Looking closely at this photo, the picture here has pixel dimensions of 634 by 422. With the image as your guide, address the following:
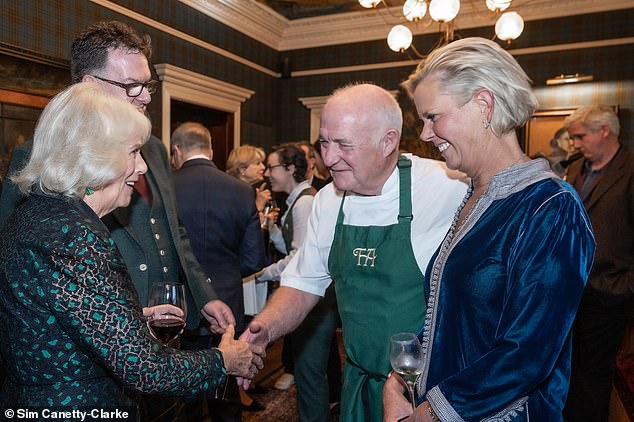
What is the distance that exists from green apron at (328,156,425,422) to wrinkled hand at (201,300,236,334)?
0.53 metres

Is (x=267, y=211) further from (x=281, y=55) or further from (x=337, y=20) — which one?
(x=281, y=55)

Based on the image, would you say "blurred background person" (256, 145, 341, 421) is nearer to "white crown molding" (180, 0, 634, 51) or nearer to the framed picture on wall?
"white crown molding" (180, 0, 634, 51)

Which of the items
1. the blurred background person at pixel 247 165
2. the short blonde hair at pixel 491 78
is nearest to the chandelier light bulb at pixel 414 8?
the blurred background person at pixel 247 165

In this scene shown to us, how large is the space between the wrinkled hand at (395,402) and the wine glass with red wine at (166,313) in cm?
65

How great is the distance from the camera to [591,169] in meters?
3.39

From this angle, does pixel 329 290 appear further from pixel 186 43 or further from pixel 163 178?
pixel 186 43

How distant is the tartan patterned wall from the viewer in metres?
4.45

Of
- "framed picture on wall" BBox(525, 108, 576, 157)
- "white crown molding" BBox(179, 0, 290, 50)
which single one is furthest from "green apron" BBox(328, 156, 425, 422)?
"framed picture on wall" BBox(525, 108, 576, 157)

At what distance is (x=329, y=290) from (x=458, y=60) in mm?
2150

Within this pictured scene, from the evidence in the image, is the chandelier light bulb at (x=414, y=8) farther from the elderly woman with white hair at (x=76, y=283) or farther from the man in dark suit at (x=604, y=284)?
the elderly woman with white hair at (x=76, y=283)

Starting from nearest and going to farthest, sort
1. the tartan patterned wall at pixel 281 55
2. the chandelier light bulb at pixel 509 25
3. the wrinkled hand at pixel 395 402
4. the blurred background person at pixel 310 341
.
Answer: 1. the wrinkled hand at pixel 395 402
2. the blurred background person at pixel 310 341
3. the tartan patterned wall at pixel 281 55
4. the chandelier light bulb at pixel 509 25

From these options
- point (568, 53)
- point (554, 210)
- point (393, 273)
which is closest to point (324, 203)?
point (393, 273)

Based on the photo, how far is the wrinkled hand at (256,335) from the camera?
173 centimetres

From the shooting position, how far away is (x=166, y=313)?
5.11 ft
